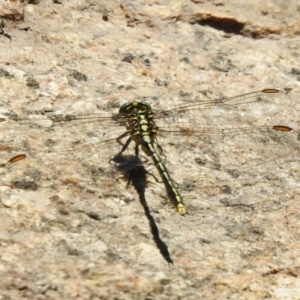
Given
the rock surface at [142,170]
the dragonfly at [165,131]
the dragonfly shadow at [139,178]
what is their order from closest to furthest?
the rock surface at [142,170] → the dragonfly shadow at [139,178] → the dragonfly at [165,131]

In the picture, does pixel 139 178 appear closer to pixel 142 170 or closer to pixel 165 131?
pixel 142 170

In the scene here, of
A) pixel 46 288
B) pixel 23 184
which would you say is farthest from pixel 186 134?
pixel 46 288

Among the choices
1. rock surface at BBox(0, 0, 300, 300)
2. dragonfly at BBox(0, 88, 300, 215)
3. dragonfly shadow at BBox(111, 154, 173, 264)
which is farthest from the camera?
dragonfly at BBox(0, 88, 300, 215)

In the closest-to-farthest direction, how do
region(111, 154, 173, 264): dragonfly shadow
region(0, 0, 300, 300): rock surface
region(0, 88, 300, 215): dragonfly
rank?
region(0, 0, 300, 300): rock surface, region(111, 154, 173, 264): dragonfly shadow, region(0, 88, 300, 215): dragonfly

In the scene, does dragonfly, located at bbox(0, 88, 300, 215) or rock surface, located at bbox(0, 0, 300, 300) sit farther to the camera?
dragonfly, located at bbox(0, 88, 300, 215)

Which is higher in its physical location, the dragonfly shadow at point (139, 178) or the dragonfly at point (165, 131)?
the dragonfly at point (165, 131)

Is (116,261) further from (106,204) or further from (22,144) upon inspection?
(22,144)
